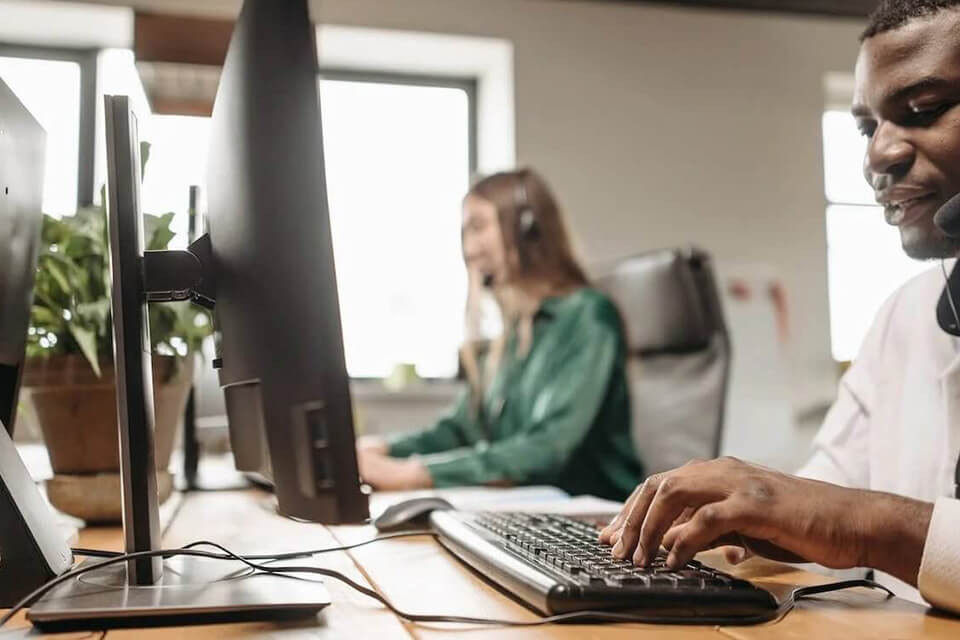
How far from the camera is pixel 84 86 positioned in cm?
338

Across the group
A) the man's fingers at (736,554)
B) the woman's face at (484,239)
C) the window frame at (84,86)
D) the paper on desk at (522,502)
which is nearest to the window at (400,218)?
the window frame at (84,86)

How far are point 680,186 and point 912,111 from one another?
267 centimetres

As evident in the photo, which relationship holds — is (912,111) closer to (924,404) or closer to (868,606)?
(924,404)

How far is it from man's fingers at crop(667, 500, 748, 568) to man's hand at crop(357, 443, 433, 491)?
101 cm

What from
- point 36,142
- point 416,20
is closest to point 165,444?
point 36,142

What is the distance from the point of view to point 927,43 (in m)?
0.89

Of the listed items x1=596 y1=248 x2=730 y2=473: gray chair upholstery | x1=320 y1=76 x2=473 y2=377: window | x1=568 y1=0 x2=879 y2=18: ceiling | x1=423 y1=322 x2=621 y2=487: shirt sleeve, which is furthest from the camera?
x1=568 y1=0 x2=879 y2=18: ceiling

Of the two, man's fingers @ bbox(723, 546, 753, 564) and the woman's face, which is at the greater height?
the woman's face

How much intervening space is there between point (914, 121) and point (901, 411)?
368 millimetres

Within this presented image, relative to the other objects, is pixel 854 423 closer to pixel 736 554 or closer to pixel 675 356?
pixel 736 554

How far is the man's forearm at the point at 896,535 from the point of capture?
668 millimetres

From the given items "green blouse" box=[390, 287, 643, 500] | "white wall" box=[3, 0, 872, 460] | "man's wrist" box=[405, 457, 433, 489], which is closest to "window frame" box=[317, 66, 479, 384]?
"white wall" box=[3, 0, 872, 460]

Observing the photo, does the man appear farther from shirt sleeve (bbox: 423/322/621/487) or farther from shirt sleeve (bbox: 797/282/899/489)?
shirt sleeve (bbox: 423/322/621/487)

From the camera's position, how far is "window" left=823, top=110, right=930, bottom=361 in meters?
3.77
